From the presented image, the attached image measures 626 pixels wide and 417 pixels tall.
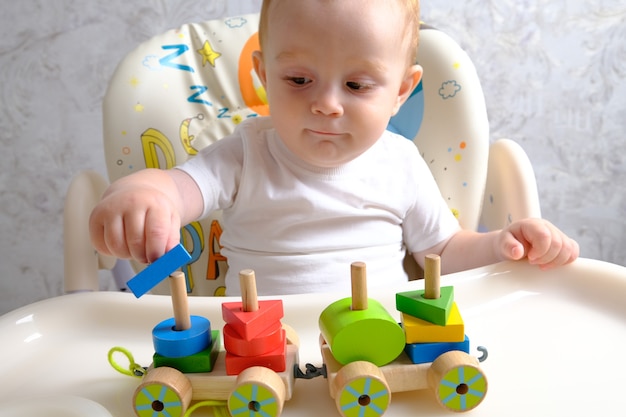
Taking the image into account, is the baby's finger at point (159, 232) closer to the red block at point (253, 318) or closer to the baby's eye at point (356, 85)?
the red block at point (253, 318)

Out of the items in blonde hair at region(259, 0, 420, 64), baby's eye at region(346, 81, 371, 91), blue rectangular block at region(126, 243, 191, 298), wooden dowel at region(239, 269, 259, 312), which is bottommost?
wooden dowel at region(239, 269, 259, 312)

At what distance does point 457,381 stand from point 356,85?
0.33m

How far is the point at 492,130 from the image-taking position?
1.44 metres

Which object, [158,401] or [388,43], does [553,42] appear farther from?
[158,401]

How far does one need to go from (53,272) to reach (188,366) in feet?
3.92

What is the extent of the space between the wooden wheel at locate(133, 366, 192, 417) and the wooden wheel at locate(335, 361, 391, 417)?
10 cm

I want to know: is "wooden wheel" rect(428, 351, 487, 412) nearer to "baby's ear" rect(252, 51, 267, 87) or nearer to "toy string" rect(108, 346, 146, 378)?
"toy string" rect(108, 346, 146, 378)

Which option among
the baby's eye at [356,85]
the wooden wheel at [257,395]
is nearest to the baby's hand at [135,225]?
the wooden wheel at [257,395]

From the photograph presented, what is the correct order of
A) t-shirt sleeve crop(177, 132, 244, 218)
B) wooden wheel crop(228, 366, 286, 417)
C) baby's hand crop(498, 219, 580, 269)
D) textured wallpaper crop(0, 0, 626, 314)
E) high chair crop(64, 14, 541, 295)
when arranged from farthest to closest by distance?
1. textured wallpaper crop(0, 0, 626, 314)
2. high chair crop(64, 14, 541, 295)
3. t-shirt sleeve crop(177, 132, 244, 218)
4. baby's hand crop(498, 219, 580, 269)
5. wooden wheel crop(228, 366, 286, 417)

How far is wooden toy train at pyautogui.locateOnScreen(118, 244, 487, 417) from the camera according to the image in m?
0.43

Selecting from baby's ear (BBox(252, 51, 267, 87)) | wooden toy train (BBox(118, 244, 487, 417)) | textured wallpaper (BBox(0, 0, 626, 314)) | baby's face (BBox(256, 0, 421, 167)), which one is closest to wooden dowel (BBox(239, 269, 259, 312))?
wooden toy train (BBox(118, 244, 487, 417))

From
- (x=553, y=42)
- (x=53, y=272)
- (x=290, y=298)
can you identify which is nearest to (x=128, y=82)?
(x=290, y=298)

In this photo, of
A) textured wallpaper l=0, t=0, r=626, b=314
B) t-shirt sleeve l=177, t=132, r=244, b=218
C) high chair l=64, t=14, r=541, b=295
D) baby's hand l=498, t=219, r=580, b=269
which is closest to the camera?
baby's hand l=498, t=219, r=580, b=269

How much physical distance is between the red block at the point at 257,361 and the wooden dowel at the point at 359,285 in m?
0.06
